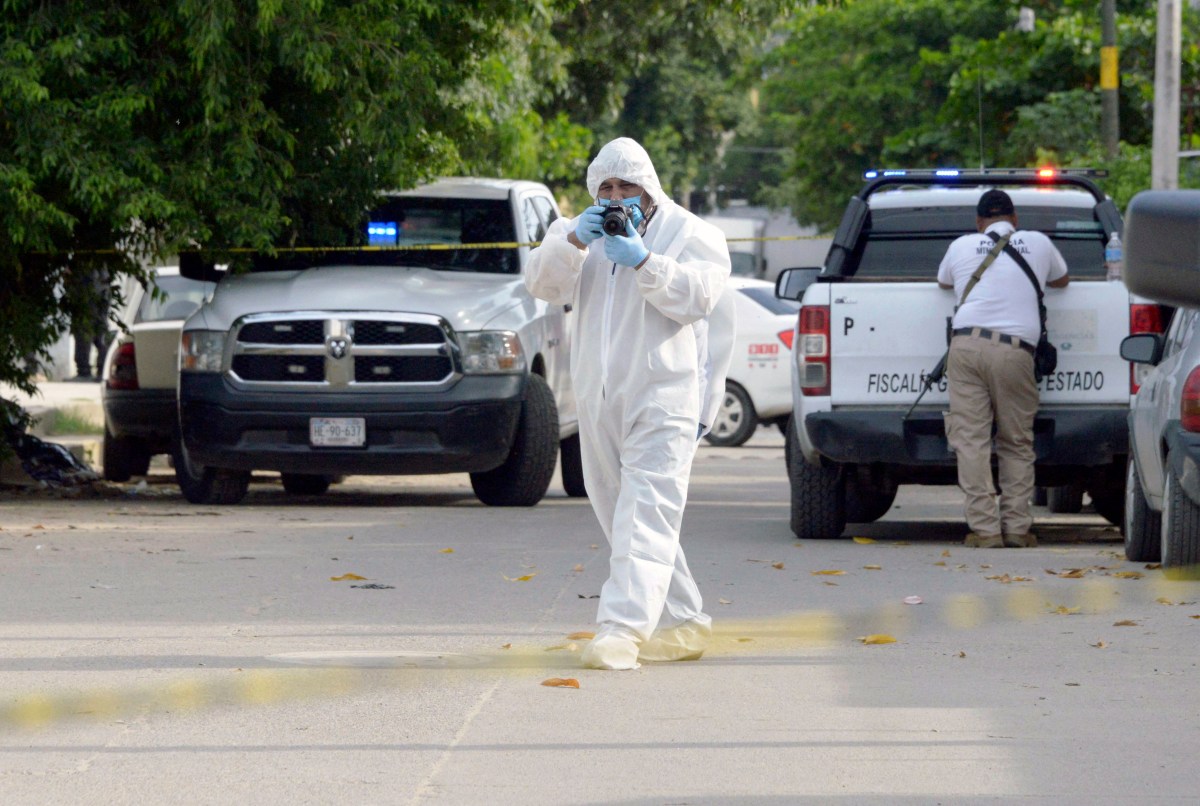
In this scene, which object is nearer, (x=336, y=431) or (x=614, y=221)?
(x=614, y=221)

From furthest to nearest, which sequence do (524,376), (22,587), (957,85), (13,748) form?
(957,85)
(524,376)
(22,587)
(13,748)

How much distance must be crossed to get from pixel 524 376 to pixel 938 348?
2679 mm

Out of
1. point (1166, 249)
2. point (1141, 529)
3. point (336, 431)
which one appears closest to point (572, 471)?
point (336, 431)

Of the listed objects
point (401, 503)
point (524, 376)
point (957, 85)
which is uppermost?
point (957, 85)

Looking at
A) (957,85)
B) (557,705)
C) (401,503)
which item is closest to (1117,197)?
(957,85)

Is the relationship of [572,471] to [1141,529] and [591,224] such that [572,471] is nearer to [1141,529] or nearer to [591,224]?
[1141,529]

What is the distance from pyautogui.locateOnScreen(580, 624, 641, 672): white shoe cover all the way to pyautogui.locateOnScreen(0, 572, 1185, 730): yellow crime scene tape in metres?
0.13

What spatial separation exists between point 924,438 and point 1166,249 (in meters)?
8.07

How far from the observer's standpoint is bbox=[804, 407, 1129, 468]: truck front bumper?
10578mm

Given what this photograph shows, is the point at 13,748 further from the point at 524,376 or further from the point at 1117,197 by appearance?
the point at 1117,197

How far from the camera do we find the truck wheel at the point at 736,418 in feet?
67.8

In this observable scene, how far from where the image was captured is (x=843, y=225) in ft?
36.5

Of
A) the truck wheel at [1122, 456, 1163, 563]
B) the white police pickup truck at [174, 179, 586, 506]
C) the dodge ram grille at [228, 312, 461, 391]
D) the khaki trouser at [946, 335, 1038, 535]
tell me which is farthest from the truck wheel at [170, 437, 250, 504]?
the truck wheel at [1122, 456, 1163, 563]

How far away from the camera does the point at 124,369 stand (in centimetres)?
1394
